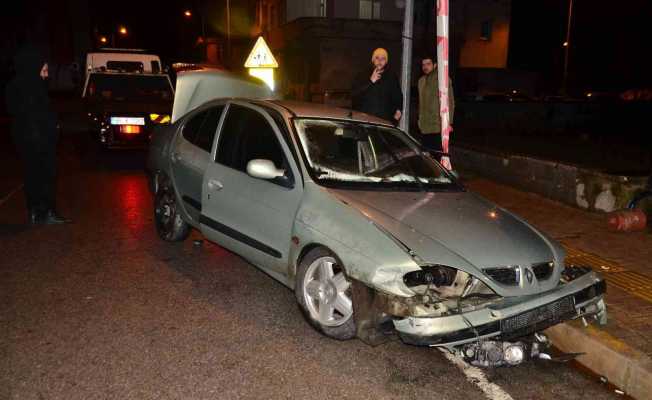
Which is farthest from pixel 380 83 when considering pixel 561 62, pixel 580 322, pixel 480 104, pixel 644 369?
pixel 561 62

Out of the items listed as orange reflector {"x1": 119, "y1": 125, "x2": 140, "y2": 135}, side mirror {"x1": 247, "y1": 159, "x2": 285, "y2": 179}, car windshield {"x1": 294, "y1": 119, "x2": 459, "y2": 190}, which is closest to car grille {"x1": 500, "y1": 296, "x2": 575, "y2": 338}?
car windshield {"x1": 294, "y1": 119, "x2": 459, "y2": 190}

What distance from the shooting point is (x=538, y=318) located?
365 cm

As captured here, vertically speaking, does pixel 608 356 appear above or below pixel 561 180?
below

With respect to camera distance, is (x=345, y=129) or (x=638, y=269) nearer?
(x=345, y=129)

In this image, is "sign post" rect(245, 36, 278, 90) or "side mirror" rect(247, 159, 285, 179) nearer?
"side mirror" rect(247, 159, 285, 179)

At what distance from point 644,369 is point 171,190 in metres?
4.52

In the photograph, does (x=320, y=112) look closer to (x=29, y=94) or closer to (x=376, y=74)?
(x=376, y=74)

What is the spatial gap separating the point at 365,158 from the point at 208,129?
1.68 meters

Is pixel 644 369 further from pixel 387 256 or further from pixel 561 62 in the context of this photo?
pixel 561 62

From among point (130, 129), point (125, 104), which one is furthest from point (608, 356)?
point (125, 104)

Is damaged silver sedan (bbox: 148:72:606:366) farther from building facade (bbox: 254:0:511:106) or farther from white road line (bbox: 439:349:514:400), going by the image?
building facade (bbox: 254:0:511:106)

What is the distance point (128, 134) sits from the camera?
38.0 feet

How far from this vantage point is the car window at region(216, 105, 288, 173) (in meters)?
4.84

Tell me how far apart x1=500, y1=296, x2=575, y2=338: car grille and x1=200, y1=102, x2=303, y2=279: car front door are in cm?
165
